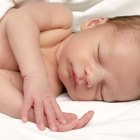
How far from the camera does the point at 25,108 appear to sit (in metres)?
0.96

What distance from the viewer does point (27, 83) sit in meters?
1.02

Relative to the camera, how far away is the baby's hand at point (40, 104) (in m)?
0.94

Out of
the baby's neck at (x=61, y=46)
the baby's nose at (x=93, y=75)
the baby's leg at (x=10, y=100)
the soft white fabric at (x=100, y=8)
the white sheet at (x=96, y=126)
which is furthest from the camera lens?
the soft white fabric at (x=100, y=8)

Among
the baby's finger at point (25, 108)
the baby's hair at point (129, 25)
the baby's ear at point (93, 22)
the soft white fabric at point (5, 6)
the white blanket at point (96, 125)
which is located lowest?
the white blanket at point (96, 125)

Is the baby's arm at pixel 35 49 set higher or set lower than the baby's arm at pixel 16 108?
higher

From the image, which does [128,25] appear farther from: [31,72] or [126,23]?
[31,72]

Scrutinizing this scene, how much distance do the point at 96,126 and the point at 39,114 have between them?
15 cm

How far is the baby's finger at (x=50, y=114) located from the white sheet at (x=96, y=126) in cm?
2

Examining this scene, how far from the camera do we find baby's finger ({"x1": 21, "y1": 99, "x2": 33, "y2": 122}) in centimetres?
94

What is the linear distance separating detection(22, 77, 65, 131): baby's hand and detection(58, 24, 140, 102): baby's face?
0.53 feet

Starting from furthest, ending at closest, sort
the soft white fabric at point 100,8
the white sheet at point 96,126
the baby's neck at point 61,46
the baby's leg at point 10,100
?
the soft white fabric at point 100,8, the baby's neck at point 61,46, the baby's leg at point 10,100, the white sheet at point 96,126

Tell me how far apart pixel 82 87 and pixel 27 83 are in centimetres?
21

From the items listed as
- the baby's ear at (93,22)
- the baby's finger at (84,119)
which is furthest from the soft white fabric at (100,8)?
Answer: the baby's finger at (84,119)

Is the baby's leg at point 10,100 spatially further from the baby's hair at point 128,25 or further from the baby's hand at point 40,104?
→ the baby's hair at point 128,25
